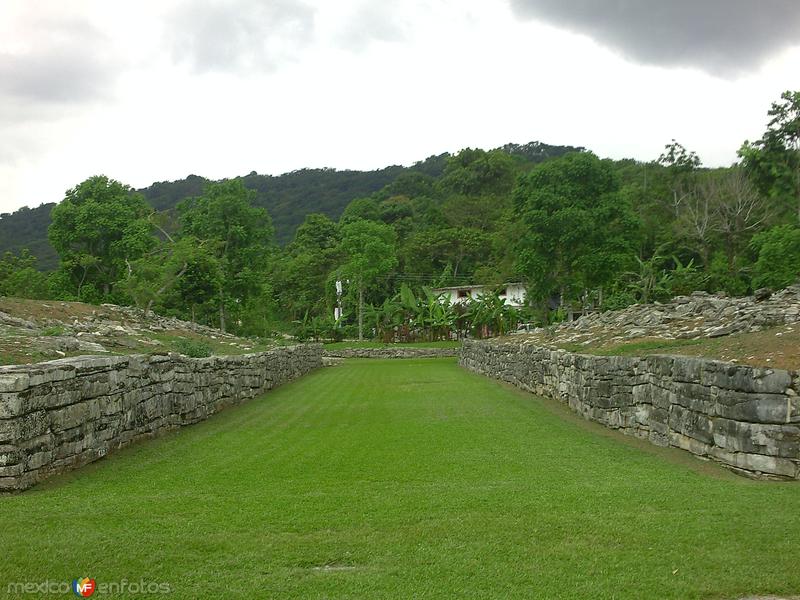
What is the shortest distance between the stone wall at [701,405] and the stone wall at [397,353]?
25388mm

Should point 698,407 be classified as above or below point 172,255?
below

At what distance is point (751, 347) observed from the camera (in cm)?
944

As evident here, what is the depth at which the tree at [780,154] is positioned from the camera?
31.3 m

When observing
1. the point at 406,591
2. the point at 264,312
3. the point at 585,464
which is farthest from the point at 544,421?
the point at 264,312

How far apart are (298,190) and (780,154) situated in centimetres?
8393

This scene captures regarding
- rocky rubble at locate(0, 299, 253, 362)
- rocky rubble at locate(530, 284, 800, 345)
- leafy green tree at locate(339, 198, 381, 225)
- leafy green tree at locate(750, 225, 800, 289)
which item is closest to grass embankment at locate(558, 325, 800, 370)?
Answer: rocky rubble at locate(530, 284, 800, 345)

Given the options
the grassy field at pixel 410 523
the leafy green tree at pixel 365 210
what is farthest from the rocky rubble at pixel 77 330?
the leafy green tree at pixel 365 210

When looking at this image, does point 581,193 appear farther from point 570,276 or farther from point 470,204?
point 470,204

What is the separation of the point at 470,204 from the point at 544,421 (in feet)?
175

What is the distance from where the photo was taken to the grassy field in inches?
179

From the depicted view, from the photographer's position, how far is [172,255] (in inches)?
1235

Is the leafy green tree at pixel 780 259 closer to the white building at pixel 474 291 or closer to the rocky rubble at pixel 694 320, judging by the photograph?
the rocky rubble at pixel 694 320

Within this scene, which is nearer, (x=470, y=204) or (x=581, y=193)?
(x=581, y=193)

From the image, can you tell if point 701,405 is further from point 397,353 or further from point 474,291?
point 474,291
